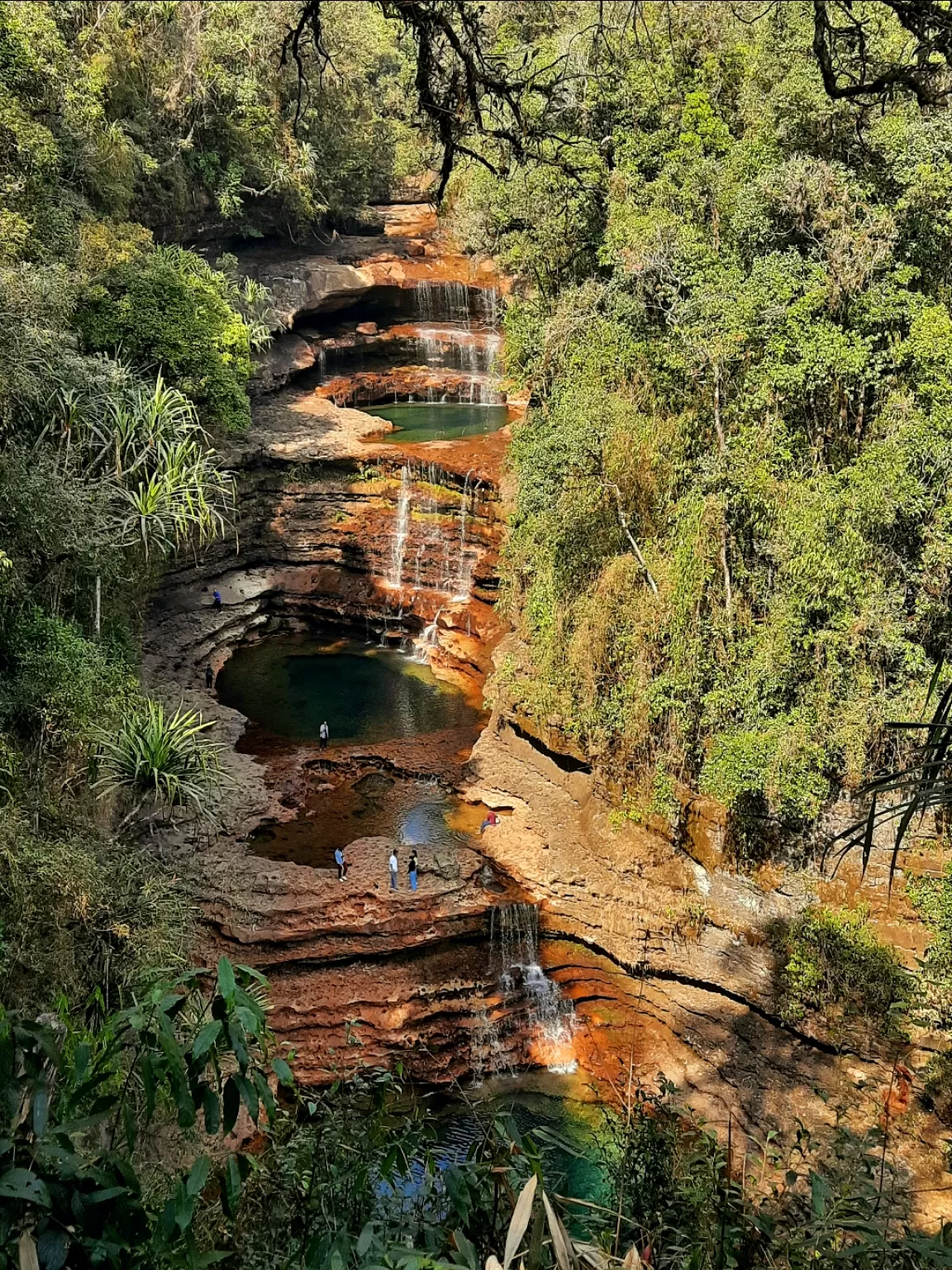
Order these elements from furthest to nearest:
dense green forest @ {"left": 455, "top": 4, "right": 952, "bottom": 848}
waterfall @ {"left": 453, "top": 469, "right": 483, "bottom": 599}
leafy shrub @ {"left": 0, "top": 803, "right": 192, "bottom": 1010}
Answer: waterfall @ {"left": 453, "top": 469, "right": 483, "bottom": 599} < dense green forest @ {"left": 455, "top": 4, "right": 952, "bottom": 848} < leafy shrub @ {"left": 0, "top": 803, "right": 192, "bottom": 1010}

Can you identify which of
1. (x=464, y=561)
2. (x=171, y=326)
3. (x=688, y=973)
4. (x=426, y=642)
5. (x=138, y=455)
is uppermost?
(x=171, y=326)

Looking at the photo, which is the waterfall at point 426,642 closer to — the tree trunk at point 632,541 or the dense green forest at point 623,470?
the dense green forest at point 623,470

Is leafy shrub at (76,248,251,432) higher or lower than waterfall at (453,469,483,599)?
→ higher

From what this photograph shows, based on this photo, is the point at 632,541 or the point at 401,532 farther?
the point at 401,532

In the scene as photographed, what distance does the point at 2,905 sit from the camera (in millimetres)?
9078

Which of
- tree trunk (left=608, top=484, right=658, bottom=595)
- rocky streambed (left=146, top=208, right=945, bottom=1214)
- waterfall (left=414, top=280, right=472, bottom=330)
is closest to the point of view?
rocky streambed (left=146, top=208, right=945, bottom=1214)

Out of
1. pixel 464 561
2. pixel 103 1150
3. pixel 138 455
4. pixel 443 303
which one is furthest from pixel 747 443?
pixel 443 303

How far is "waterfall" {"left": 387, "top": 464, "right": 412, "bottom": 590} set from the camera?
2356cm

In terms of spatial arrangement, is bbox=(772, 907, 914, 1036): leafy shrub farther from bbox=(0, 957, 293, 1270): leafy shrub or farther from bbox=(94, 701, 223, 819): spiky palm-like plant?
bbox=(0, 957, 293, 1270): leafy shrub

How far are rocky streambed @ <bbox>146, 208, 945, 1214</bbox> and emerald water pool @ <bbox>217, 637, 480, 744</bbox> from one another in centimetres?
10

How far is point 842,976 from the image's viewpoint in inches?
464

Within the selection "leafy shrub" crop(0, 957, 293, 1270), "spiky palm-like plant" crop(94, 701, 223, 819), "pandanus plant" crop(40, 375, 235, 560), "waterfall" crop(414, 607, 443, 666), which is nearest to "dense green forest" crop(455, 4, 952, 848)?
"waterfall" crop(414, 607, 443, 666)

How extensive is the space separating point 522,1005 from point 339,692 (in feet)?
31.5

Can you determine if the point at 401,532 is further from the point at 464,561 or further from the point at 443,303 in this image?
the point at 443,303
